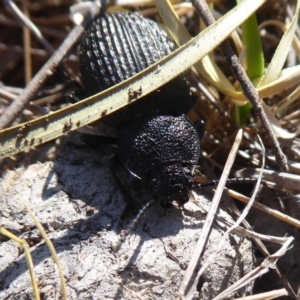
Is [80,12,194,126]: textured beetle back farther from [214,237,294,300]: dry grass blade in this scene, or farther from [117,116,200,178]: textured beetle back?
[214,237,294,300]: dry grass blade

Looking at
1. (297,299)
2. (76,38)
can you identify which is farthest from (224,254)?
(76,38)

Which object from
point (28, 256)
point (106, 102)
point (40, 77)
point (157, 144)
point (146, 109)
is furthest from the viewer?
point (40, 77)

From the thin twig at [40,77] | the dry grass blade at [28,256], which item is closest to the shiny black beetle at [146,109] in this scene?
the thin twig at [40,77]

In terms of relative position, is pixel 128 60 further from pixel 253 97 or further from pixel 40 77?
pixel 253 97

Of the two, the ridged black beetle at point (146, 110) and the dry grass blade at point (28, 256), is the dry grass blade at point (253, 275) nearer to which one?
the ridged black beetle at point (146, 110)

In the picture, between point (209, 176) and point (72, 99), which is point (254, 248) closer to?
point (209, 176)

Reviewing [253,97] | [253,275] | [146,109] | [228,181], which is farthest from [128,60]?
[253,275]

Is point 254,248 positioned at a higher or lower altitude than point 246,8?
lower
